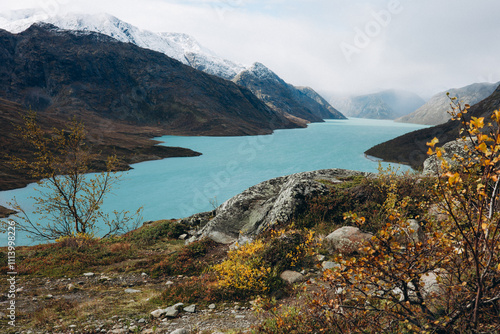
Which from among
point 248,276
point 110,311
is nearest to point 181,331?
point 248,276

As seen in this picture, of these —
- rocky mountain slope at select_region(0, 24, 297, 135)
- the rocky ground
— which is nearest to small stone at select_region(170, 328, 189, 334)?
the rocky ground

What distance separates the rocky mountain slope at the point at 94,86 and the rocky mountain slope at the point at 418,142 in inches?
3684

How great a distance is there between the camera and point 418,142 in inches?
2965

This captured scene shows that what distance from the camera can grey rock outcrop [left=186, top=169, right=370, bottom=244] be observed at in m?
11.9

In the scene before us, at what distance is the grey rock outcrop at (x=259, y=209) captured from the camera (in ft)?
39.0

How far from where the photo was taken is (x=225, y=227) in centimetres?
1345

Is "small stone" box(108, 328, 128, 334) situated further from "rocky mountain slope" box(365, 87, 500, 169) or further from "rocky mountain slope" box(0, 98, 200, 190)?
"rocky mountain slope" box(365, 87, 500, 169)

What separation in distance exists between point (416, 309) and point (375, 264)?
61.7 inches

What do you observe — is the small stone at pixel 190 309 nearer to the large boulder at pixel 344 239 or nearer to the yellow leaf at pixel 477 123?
the large boulder at pixel 344 239

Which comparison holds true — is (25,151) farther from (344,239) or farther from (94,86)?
(94,86)

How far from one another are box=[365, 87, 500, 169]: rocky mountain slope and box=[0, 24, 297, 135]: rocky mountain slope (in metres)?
93.6

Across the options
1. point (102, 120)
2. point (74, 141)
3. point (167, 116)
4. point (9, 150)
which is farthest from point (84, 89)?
point (74, 141)

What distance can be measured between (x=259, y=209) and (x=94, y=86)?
20268cm

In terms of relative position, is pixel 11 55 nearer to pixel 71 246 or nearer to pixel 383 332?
pixel 71 246
